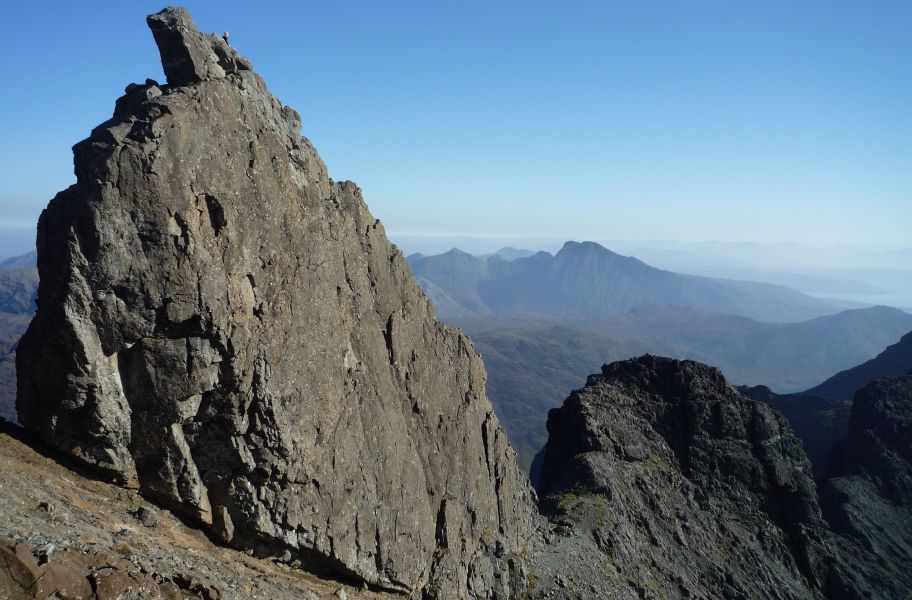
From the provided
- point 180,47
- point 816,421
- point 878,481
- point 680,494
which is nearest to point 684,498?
point 680,494

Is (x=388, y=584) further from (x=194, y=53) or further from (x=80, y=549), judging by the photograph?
(x=194, y=53)

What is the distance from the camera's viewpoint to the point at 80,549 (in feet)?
74.9

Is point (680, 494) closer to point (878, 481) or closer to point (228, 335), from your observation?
point (878, 481)

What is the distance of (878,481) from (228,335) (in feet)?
389

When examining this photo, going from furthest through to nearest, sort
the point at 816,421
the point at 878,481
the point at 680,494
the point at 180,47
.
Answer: the point at 816,421
the point at 878,481
the point at 680,494
the point at 180,47

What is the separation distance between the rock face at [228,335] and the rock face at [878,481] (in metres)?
77.8

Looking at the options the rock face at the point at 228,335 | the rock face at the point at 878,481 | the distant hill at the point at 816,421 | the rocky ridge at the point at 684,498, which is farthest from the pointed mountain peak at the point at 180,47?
the distant hill at the point at 816,421

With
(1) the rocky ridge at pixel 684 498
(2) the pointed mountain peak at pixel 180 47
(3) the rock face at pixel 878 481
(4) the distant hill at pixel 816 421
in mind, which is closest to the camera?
(2) the pointed mountain peak at pixel 180 47

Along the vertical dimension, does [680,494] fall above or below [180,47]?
below

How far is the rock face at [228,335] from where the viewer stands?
29328mm

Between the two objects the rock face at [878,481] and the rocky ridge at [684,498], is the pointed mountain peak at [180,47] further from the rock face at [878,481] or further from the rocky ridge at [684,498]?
the rock face at [878,481]

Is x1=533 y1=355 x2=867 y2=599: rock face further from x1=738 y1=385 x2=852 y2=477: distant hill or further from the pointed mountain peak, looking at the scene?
x1=738 y1=385 x2=852 y2=477: distant hill

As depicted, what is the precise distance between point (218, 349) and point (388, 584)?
2078cm

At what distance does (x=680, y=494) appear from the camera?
8138cm
